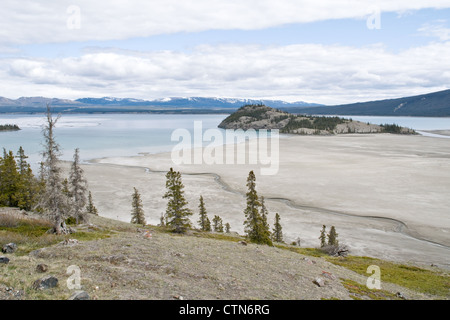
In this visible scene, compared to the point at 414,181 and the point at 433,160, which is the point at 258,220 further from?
the point at 433,160

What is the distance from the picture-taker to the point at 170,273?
55.1 ft

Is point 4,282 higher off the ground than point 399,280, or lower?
higher

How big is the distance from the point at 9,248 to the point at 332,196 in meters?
51.6

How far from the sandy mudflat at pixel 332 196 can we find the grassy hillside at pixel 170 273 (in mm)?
14910

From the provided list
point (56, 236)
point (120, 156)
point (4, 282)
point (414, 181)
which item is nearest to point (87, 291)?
point (4, 282)

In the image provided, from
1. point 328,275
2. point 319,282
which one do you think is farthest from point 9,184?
point 319,282

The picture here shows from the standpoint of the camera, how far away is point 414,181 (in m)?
65.9

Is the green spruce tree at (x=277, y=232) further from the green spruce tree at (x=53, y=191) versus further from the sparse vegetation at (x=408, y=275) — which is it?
the green spruce tree at (x=53, y=191)

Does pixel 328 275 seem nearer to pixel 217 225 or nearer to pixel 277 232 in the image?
pixel 277 232

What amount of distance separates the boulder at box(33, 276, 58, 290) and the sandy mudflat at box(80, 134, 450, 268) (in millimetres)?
33677

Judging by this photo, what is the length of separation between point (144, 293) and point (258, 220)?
76.5 feet

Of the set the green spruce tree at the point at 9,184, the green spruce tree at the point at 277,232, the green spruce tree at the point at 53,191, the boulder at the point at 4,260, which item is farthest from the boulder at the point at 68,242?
the green spruce tree at the point at 9,184
